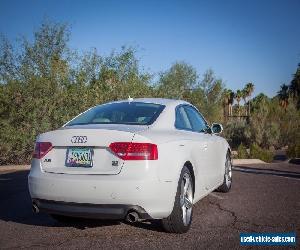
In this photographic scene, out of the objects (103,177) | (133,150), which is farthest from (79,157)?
(133,150)

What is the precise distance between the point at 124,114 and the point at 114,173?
1.17 m

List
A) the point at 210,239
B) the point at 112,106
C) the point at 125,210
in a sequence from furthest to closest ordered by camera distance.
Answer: the point at 112,106 → the point at 210,239 → the point at 125,210

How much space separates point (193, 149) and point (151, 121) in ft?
2.48

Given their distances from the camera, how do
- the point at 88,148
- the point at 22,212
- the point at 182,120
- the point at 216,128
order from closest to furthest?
the point at 88,148 < the point at 182,120 < the point at 22,212 < the point at 216,128

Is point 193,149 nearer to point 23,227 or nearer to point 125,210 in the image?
point 125,210

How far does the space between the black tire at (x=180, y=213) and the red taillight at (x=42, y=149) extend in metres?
1.49

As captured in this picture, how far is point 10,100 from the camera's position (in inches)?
529

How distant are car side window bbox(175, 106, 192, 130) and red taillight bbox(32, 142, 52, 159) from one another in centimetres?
158

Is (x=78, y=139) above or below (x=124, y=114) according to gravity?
below

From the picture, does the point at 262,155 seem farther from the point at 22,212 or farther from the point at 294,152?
the point at 22,212

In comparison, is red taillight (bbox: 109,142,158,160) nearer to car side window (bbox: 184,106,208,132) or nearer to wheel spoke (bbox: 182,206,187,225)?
wheel spoke (bbox: 182,206,187,225)

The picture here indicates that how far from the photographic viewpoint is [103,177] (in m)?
3.89

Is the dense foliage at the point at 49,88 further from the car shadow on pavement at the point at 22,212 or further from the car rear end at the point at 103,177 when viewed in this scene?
the car rear end at the point at 103,177

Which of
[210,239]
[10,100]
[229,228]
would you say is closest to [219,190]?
[229,228]
